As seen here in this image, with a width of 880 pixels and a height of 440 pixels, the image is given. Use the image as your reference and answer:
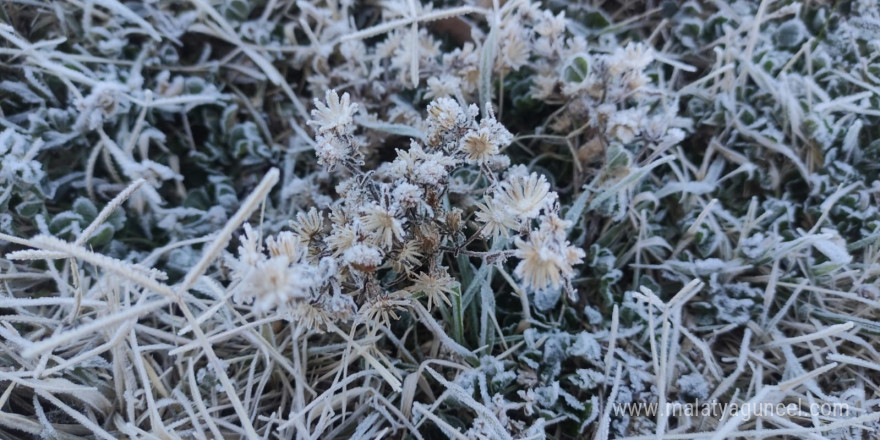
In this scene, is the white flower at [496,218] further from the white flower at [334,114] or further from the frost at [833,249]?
the frost at [833,249]

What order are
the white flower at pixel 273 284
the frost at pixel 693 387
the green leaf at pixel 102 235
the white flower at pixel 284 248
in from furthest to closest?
the green leaf at pixel 102 235 → the frost at pixel 693 387 → the white flower at pixel 284 248 → the white flower at pixel 273 284

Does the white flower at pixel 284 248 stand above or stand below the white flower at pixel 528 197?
below

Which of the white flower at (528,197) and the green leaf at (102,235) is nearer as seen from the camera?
the white flower at (528,197)

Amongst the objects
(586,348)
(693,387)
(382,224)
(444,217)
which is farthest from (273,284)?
(693,387)

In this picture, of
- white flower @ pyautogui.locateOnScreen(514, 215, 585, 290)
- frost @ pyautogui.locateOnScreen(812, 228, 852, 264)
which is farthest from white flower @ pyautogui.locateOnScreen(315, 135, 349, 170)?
frost @ pyautogui.locateOnScreen(812, 228, 852, 264)

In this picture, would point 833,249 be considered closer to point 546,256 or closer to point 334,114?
point 546,256

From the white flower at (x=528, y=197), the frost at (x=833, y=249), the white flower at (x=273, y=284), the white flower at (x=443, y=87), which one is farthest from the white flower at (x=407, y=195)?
the frost at (x=833, y=249)

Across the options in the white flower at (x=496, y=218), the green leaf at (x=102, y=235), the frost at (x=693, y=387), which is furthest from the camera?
the green leaf at (x=102, y=235)

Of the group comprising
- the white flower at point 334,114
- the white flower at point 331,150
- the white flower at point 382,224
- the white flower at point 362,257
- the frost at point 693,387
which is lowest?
the frost at point 693,387
